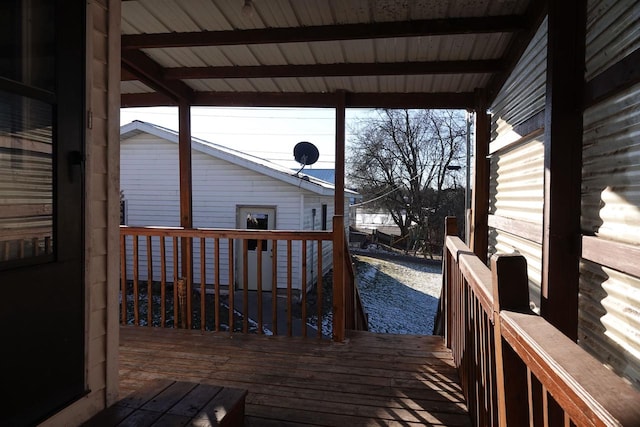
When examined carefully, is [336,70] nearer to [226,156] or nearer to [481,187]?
[481,187]

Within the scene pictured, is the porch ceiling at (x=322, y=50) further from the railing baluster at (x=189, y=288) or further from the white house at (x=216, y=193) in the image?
the white house at (x=216, y=193)

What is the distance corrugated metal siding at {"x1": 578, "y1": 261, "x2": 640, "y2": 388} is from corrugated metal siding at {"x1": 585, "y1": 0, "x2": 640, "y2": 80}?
0.95 meters

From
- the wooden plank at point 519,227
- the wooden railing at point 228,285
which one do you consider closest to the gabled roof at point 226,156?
the wooden railing at point 228,285

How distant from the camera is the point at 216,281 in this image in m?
3.17

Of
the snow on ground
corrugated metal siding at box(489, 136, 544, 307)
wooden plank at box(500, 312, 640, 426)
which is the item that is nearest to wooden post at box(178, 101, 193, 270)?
corrugated metal siding at box(489, 136, 544, 307)

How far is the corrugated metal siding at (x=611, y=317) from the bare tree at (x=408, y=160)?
1735 centimetres

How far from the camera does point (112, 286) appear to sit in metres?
1.83

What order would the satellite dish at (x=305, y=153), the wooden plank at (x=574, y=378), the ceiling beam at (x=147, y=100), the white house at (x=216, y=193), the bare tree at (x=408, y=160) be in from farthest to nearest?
the bare tree at (x=408, y=160) < the white house at (x=216, y=193) < the satellite dish at (x=305, y=153) < the ceiling beam at (x=147, y=100) < the wooden plank at (x=574, y=378)

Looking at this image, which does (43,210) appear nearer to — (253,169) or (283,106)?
(283,106)

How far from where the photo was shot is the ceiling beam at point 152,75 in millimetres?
3193

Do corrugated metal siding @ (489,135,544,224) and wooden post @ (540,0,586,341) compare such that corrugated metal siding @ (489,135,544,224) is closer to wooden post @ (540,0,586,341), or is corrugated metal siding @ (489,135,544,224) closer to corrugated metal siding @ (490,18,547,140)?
corrugated metal siding @ (490,18,547,140)

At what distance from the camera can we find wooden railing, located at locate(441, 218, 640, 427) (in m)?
0.59

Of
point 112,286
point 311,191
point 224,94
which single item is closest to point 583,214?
point 112,286

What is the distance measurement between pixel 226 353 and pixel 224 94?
2.76 meters
